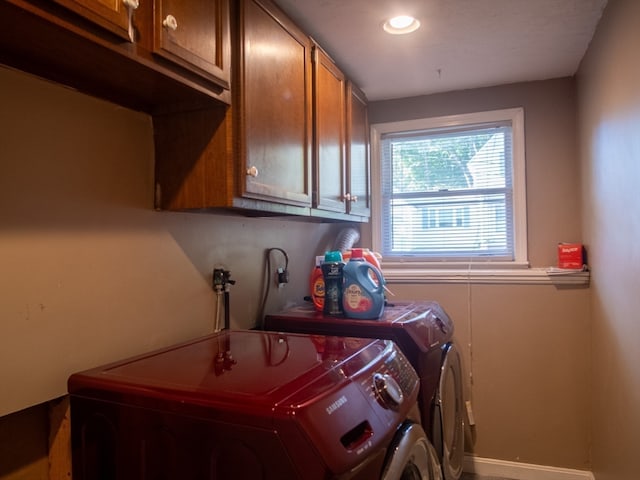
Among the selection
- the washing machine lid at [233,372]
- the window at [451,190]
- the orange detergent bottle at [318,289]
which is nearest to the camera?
the washing machine lid at [233,372]

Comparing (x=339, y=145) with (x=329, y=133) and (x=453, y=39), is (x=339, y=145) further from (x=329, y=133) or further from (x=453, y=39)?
(x=453, y=39)

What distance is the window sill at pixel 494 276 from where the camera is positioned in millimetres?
2416

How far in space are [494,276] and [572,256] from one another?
404mm

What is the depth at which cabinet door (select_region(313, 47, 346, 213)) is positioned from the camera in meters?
1.90

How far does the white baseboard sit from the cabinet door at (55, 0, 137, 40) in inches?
106

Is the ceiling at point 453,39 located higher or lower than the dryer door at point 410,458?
higher

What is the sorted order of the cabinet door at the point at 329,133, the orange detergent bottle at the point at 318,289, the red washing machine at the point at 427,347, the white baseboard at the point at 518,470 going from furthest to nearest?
the white baseboard at the point at 518,470 < the orange detergent bottle at the point at 318,289 < the cabinet door at the point at 329,133 < the red washing machine at the point at 427,347

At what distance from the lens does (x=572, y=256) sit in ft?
7.93

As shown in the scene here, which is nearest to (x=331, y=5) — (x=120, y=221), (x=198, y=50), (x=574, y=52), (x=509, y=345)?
(x=198, y=50)

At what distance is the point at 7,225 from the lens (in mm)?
1025

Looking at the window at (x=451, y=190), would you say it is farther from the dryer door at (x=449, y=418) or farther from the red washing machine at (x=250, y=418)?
the red washing machine at (x=250, y=418)

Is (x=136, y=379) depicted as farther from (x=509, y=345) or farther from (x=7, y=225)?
(x=509, y=345)

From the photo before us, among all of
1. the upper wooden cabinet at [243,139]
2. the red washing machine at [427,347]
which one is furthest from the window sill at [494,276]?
the upper wooden cabinet at [243,139]

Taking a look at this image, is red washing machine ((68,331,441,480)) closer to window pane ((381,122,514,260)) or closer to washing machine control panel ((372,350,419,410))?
washing machine control panel ((372,350,419,410))
